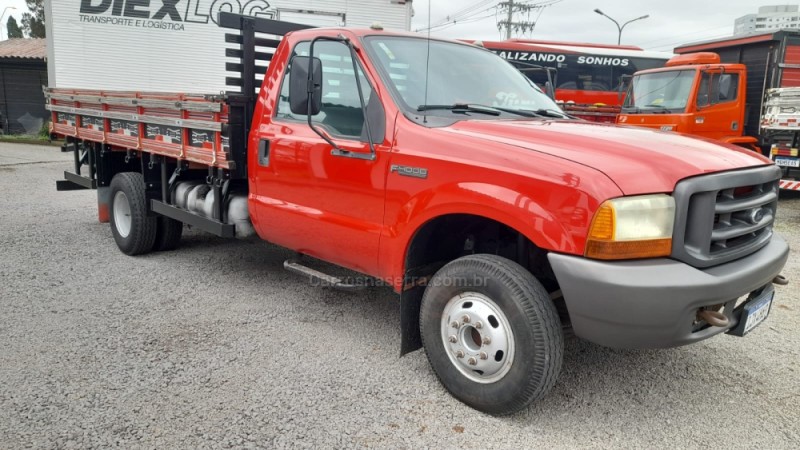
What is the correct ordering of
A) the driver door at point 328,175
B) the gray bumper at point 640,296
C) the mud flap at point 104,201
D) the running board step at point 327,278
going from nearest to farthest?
the gray bumper at point 640,296 → the driver door at point 328,175 → the running board step at point 327,278 → the mud flap at point 104,201

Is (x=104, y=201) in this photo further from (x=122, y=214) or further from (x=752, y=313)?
(x=752, y=313)

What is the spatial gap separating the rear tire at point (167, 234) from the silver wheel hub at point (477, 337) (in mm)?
3849

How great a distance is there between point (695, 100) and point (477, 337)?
357 inches

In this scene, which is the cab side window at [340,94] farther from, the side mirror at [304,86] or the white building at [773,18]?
the white building at [773,18]

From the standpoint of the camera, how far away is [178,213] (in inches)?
213

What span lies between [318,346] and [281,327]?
440mm

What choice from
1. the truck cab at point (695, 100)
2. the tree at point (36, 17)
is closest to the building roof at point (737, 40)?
the truck cab at point (695, 100)

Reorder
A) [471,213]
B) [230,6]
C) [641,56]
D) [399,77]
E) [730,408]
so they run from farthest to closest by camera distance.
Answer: [641,56]
[230,6]
[399,77]
[730,408]
[471,213]

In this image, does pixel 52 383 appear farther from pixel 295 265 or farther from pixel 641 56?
pixel 641 56

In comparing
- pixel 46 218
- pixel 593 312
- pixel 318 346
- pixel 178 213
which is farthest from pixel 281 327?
pixel 46 218

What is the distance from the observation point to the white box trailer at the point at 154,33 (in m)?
12.2

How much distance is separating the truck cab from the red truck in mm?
7495

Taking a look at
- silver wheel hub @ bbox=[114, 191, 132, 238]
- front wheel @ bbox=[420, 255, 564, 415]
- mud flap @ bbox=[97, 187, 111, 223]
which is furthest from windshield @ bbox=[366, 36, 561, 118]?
mud flap @ bbox=[97, 187, 111, 223]

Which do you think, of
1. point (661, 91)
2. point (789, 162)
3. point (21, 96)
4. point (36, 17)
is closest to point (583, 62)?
point (661, 91)
